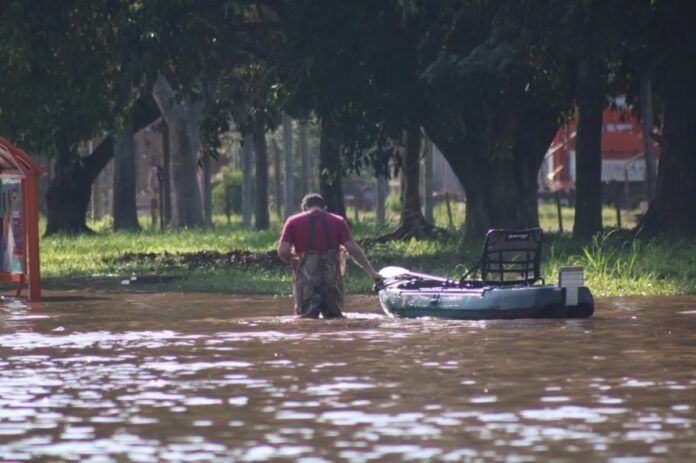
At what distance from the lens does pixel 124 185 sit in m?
52.5

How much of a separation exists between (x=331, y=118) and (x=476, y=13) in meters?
4.69

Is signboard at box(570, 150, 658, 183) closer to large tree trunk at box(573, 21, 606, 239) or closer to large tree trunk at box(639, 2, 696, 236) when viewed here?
large tree trunk at box(573, 21, 606, 239)

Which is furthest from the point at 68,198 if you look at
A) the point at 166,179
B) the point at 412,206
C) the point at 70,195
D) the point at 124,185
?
the point at 412,206

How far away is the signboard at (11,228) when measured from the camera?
25.2 metres

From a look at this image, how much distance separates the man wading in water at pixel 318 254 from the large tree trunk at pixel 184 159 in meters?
28.9

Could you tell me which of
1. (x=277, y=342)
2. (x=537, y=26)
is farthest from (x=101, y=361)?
(x=537, y=26)

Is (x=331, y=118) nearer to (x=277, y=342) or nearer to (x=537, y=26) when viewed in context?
(x=537, y=26)

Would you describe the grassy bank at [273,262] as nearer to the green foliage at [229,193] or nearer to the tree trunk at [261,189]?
the tree trunk at [261,189]

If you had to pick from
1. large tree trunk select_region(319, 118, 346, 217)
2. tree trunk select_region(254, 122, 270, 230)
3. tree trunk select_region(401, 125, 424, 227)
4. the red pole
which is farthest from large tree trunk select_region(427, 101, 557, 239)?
tree trunk select_region(254, 122, 270, 230)

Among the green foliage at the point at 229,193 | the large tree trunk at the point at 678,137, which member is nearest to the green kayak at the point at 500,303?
the large tree trunk at the point at 678,137

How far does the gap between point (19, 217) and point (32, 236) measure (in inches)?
29.5

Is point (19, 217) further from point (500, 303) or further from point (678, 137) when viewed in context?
point (678, 137)

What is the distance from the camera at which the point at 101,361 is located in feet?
52.4

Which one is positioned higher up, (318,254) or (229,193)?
(229,193)
